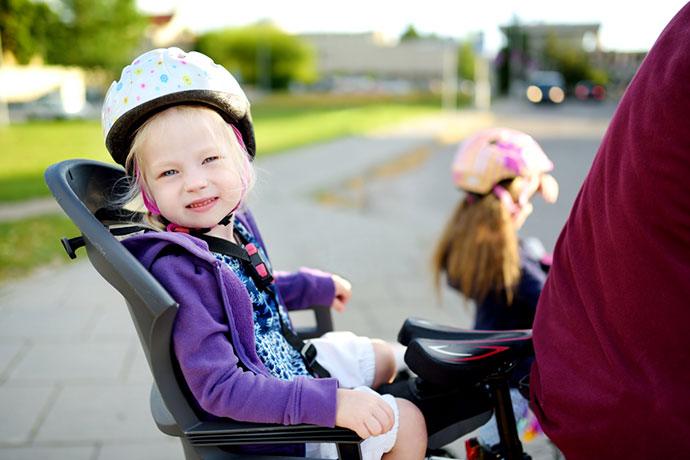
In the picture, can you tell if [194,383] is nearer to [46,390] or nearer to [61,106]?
[46,390]

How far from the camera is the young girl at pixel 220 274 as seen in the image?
1427 mm

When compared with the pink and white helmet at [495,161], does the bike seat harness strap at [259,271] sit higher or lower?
lower

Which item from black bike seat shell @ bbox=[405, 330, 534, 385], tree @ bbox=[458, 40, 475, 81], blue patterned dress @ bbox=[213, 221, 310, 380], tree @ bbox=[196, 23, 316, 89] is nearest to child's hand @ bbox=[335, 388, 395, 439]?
black bike seat shell @ bbox=[405, 330, 534, 385]

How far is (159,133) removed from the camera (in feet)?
5.33

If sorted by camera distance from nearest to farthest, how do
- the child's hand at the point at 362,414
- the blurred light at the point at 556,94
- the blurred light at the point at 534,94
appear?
1. the child's hand at the point at 362,414
2. the blurred light at the point at 534,94
3. the blurred light at the point at 556,94

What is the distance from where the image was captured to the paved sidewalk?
312 cm

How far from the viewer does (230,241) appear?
179cm

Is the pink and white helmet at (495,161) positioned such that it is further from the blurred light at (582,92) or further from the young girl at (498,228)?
the blurred light at (582,92)

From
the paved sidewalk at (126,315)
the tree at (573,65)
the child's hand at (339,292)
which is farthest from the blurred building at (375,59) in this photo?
the child's hand at (339,292)

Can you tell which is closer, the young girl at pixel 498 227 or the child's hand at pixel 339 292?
the child's hand at pixel 339 292

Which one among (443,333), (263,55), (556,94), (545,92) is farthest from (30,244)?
(263,55)

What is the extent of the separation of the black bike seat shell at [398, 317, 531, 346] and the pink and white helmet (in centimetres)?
89

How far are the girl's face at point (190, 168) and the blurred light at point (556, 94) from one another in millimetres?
41062

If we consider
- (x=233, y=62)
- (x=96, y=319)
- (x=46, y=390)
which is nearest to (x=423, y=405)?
(x=46, y=390)
